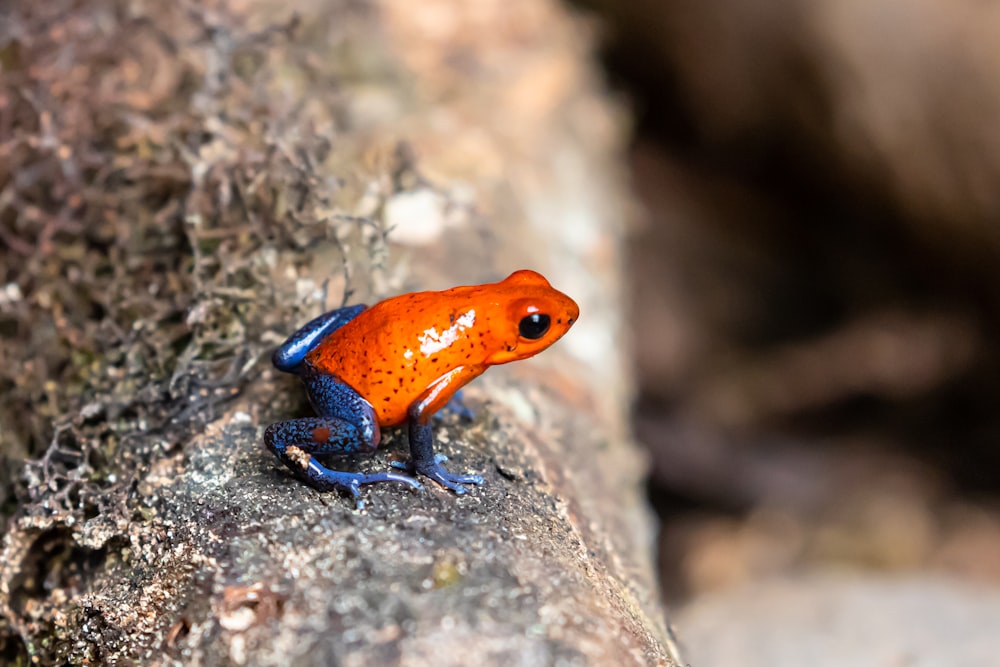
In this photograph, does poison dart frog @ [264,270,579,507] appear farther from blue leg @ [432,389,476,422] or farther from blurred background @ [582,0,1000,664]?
blurred background @ [582,0,1000,664]

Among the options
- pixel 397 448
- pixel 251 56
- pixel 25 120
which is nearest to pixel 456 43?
pixel 251 56

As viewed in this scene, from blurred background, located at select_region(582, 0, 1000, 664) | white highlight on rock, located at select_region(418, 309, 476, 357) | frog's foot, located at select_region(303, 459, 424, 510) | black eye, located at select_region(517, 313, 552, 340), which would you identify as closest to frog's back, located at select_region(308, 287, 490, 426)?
white highlight on rock, located at select_region(418, 309, 476, 357)

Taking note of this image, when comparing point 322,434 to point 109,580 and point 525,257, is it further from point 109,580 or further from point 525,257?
point 525,257

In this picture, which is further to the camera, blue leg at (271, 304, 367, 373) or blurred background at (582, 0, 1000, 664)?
blurred background at (582, 0, 1000, 664)

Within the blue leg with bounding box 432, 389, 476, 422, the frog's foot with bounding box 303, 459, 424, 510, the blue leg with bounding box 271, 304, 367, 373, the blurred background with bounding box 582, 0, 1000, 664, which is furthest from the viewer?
the blurred background with bounding box 582, 0, 1000, 664

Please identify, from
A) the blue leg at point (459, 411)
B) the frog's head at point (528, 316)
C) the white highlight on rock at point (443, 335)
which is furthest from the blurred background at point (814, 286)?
the white highlight on rock at point (443, 335)

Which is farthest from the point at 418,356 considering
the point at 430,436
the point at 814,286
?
the point at 814,286
